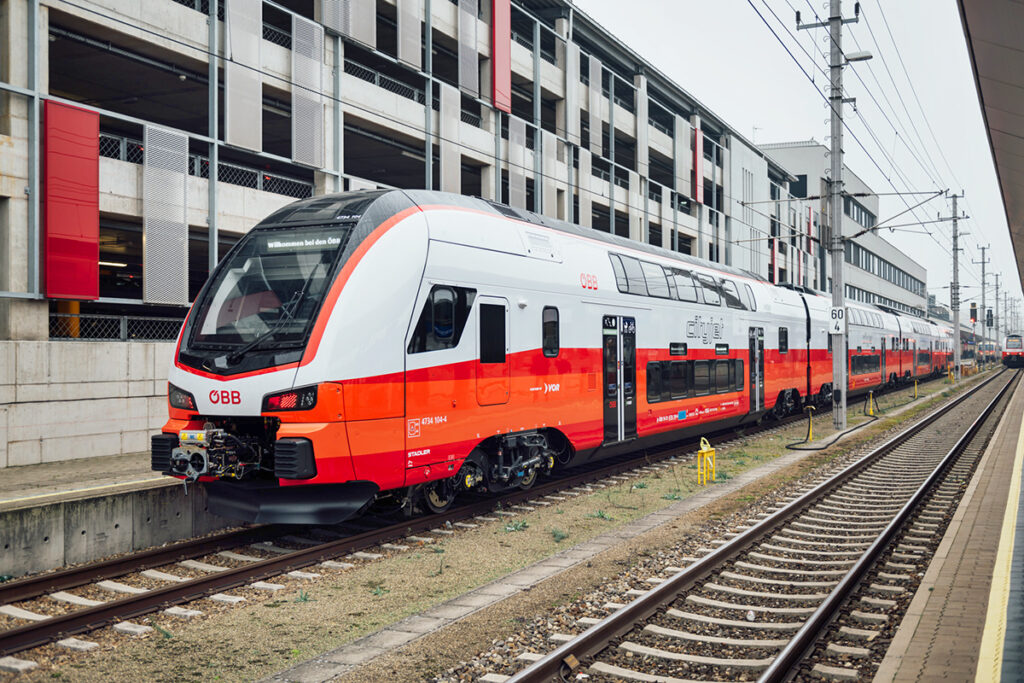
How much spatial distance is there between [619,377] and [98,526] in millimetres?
8352

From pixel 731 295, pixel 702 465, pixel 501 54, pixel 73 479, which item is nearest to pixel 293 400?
pixel 73 479

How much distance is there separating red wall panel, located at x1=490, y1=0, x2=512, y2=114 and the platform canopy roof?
19.1 m

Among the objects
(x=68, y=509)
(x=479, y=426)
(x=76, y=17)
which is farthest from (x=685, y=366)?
(x=76, y=17)

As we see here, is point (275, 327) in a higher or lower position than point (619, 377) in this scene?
higher

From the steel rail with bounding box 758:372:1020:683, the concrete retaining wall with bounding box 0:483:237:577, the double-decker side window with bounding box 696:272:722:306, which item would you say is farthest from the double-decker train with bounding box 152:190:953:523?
the steel rail with bounding box 758:372:1020:683

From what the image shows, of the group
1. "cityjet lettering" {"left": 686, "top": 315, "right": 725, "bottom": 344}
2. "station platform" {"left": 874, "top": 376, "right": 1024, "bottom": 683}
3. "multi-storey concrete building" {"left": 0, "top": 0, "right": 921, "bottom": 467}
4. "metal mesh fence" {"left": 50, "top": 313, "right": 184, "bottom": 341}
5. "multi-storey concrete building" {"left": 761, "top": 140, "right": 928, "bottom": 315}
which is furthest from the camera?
"multi-storey concrete building" {"left": 761, "top": 140, "right": 928, "bottom": 315}

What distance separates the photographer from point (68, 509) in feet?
29.3

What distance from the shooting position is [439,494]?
433 inches

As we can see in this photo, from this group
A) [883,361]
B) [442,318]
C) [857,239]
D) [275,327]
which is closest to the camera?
[275,327]

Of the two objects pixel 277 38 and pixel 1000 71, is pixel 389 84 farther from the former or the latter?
pixel 1000 71

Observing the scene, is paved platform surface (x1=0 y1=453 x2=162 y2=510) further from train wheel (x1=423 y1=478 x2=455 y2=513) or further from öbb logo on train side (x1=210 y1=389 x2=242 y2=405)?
train wheel (x1=423 y1=478 x2=455 y2=513)

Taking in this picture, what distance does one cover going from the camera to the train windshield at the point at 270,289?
8.81 m

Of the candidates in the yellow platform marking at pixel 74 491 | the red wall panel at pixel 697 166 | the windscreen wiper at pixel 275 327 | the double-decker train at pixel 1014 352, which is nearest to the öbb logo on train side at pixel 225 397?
the windscreen wiper at pixel 275 327

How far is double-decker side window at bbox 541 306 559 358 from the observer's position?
12.0 metres
